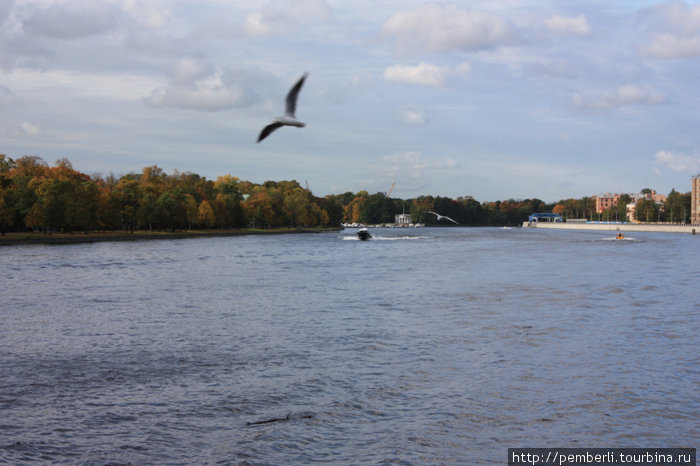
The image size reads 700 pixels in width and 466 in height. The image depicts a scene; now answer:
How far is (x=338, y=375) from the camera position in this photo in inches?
834

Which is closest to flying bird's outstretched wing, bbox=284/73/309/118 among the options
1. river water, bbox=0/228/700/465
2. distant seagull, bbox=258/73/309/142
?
distant seagull, bbox=258/73/309/142

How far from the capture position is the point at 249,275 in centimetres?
5984

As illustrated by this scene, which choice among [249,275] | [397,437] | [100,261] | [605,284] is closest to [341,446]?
[397,437]

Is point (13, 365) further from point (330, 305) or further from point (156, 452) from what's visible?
point (330, 305)

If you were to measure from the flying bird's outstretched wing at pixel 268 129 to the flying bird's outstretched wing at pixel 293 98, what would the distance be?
34 cm

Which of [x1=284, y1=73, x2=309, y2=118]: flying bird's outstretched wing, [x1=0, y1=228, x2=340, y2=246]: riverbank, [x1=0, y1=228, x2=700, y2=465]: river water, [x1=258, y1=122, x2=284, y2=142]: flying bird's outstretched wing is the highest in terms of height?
[x1=284, y1=73, x2=309, y2=118]: flying bird's outstretched wing

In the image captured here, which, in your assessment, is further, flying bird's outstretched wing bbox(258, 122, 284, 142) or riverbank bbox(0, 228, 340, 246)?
riverbank bbox(0, 228, 340, 246)

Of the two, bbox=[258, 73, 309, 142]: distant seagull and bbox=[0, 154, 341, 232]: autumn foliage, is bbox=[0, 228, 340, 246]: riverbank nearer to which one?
bbox=[0, 154, 341, 232]: autumn foliage

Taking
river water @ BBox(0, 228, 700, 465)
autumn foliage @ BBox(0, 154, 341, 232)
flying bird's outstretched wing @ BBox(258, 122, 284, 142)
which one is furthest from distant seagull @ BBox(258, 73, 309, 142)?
autumn foliage @ BBox(0, 154, 341, 232)

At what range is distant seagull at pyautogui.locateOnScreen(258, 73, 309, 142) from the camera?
47.9 feet

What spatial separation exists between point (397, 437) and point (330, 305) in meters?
23.4

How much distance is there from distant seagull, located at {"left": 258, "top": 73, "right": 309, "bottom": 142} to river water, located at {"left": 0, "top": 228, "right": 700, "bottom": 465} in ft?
23.0

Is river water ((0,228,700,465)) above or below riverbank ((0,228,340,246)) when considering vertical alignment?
below

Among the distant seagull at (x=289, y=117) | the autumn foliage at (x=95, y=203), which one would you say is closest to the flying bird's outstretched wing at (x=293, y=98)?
the distant seagull at (x=289, y=117)
